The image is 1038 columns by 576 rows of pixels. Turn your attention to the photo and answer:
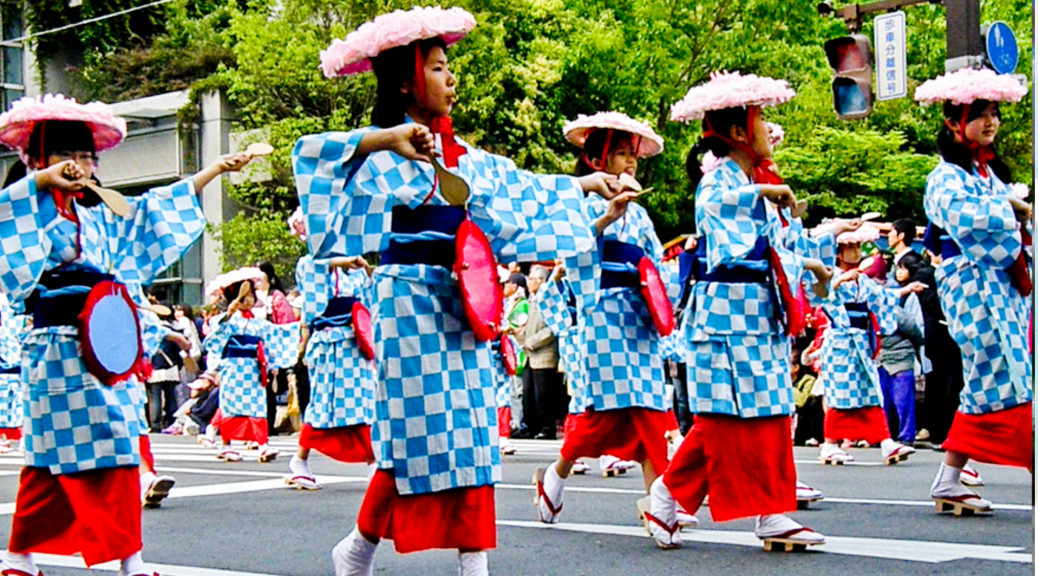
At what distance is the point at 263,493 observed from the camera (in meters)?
8.98

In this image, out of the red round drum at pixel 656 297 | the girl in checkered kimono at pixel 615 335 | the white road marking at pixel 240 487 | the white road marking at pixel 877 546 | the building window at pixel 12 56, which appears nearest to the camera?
the white road marking at pixel 877 546

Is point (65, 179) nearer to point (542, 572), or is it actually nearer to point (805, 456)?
point (542, 572)

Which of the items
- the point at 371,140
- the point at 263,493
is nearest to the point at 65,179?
the point at 371,140

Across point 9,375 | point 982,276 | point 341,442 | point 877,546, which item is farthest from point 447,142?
point 9,375

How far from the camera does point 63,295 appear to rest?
515cm

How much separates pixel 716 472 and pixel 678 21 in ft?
46.5

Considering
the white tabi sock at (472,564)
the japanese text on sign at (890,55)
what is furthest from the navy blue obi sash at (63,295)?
the japanese text on sign at (890,55)

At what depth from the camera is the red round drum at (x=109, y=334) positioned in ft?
16.6

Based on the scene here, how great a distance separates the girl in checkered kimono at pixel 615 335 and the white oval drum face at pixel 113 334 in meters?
2.28

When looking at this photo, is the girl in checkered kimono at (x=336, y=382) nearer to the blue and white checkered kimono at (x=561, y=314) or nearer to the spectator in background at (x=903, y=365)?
the blue and white checkered kimono at (x=561, y=314)

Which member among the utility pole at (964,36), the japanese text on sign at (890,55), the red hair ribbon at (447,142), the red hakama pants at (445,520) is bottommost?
the red hakama pants at (445,520)

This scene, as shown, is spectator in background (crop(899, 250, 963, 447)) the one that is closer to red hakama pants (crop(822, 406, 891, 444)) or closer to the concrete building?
red hakama pants (crop(822, 406, 891, 444))

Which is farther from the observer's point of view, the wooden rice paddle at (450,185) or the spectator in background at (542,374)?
the spectator in background at (542,374)

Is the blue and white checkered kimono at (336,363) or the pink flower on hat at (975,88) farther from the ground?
the pink flower on hat at (975,88)
